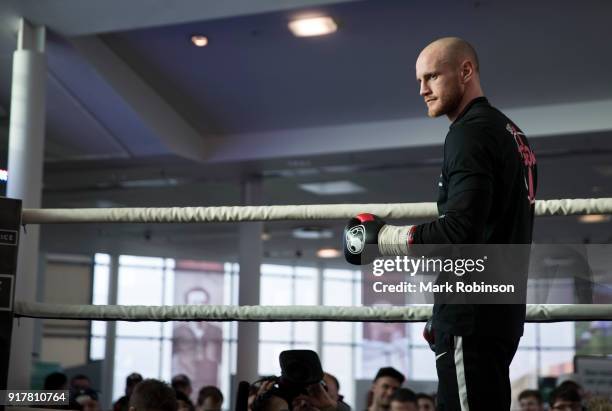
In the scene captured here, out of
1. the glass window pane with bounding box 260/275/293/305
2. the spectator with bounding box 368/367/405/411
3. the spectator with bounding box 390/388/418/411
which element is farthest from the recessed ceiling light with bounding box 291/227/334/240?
the spectator with bounding box 390/388/418/411

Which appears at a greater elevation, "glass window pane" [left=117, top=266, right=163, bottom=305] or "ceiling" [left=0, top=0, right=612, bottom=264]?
"ceiling" [left=0, top=0, right=612, bottom=264]

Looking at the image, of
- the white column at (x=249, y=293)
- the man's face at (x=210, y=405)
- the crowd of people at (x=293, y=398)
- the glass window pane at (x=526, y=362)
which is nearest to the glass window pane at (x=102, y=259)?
the white column at (x=249, y=293)

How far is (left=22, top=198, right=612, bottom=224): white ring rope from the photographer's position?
7.13ft

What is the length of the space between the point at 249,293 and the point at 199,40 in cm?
290

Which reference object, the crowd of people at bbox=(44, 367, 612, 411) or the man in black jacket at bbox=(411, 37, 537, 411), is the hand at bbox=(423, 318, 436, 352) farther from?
the crowd of people at bbox=(44, 367, 612, 411)

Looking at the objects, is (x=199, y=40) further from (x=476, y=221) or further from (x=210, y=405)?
(x=476, y=221)

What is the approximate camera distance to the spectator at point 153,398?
2.53 metres

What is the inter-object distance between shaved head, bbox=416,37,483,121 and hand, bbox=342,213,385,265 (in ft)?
0.86

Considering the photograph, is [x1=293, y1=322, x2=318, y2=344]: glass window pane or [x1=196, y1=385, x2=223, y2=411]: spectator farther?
[x1=293, y1=322, x2=318, y2=344]: glass window pane

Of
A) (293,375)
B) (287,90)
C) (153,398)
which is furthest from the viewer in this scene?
(287,90)

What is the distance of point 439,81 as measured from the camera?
5.48 feet

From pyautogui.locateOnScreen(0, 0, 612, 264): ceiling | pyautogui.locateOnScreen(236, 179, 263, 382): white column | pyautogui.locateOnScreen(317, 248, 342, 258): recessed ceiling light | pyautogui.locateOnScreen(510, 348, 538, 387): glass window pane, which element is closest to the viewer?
pyautogui.locateOnScreen(0, 0, 612, 264): ceiling

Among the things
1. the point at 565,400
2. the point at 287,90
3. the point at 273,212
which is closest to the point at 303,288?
the point at 287,90

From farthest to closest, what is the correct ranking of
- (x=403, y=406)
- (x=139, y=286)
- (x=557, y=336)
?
(x=557, y=336) < (x=139, y=286) < (x=403, y=406)
